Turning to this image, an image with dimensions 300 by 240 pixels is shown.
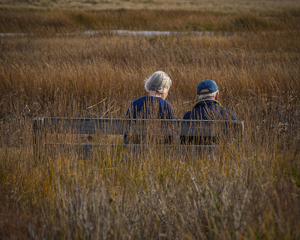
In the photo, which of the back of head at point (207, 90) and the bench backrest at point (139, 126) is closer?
the bench backrest at point (139, 126)

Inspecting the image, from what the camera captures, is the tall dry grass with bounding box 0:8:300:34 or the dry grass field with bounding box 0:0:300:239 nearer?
the dry grass field with bounding box 0:0:300:239

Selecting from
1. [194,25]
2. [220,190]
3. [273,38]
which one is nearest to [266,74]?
[220,190]

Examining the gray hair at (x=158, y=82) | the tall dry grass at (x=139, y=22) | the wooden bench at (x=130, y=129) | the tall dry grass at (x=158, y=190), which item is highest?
the tall dry grass at (x=139, y=22)

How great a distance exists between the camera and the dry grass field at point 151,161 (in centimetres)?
147

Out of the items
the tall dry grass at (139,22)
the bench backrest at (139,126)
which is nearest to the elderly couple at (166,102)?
the bench backrest at (139,126)

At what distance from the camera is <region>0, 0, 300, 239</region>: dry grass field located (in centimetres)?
147

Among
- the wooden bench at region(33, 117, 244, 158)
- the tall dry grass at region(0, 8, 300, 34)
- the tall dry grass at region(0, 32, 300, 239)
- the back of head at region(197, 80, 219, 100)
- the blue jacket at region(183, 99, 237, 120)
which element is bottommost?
the tall dry grass at region(0, 32, 300, 239)

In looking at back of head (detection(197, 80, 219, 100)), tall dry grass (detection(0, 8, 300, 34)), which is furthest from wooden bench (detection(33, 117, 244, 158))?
tall dry grass (detection(0, 8, 300, 34))

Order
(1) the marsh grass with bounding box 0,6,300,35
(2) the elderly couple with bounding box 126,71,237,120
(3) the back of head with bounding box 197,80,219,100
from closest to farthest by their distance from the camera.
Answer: (2) the elderly couple with bounding box 126,71,237,120
(3) the back of head with bounding box 197,80,219,100
(1) the marsh grass with bounding box 0,6,300,35

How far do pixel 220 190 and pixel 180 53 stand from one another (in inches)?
297

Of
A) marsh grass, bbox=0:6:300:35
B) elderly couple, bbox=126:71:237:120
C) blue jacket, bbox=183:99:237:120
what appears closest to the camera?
blue jacket, bbox=183:99:237:120

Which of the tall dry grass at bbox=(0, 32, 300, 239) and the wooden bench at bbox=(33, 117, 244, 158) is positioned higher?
the wooden bench at bbox=(33, 117, 244, 158)

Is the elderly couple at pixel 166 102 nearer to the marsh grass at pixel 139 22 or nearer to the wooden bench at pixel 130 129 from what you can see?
the wooden bench at pixel 130 129

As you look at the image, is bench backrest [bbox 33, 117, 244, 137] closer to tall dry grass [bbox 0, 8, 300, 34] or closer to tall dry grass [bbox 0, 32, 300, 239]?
tall dry grass [bbox 0, 32, 300, 239]
